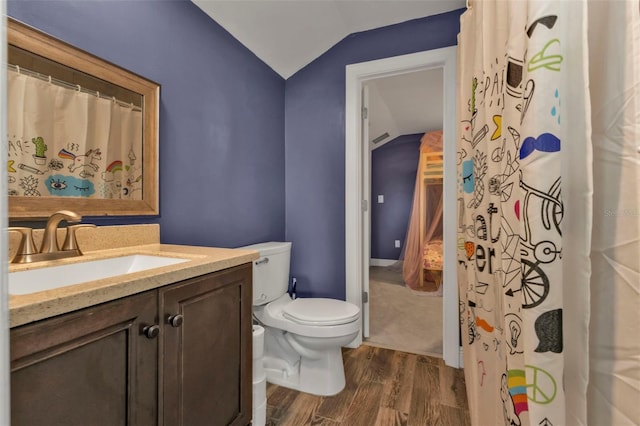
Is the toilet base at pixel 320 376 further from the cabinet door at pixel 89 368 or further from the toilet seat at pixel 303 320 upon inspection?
the cabinet door at pixel 89 368

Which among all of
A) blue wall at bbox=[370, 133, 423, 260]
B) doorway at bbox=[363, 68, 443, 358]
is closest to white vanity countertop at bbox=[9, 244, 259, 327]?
doorway at bbox=[363, 68, 443, 358]

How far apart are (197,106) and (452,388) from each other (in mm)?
2155

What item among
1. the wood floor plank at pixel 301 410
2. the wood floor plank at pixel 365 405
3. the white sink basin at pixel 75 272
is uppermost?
the white sink basin at pixel 75 272

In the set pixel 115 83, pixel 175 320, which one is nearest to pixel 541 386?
pixel 175 320

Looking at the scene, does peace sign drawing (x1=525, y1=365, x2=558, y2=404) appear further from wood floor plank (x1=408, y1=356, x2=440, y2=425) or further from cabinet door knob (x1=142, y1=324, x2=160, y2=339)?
wood floor plank (x1=408, y1=356, x2=440, y2=425)

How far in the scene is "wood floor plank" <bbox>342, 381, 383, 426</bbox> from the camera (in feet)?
4.72

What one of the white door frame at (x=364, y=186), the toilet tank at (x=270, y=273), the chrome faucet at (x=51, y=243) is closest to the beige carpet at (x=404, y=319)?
the white door frame at (x=364, y=186)

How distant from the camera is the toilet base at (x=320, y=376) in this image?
5.46 ft

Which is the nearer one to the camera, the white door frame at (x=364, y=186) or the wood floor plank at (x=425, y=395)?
the wood floor plank at (x=425, y=395)

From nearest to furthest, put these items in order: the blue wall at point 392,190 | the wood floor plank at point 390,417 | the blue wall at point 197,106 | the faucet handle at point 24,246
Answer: the faucet handle at point 24,246, the blue wall at point 197,106, the wood floor plank at point 390,417, the blue wall at point 392,190

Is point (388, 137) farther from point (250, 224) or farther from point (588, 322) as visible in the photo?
point (588, 322)

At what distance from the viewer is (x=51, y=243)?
96 centimetres

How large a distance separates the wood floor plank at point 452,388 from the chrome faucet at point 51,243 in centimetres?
185

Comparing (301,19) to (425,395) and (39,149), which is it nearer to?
(39,149)
